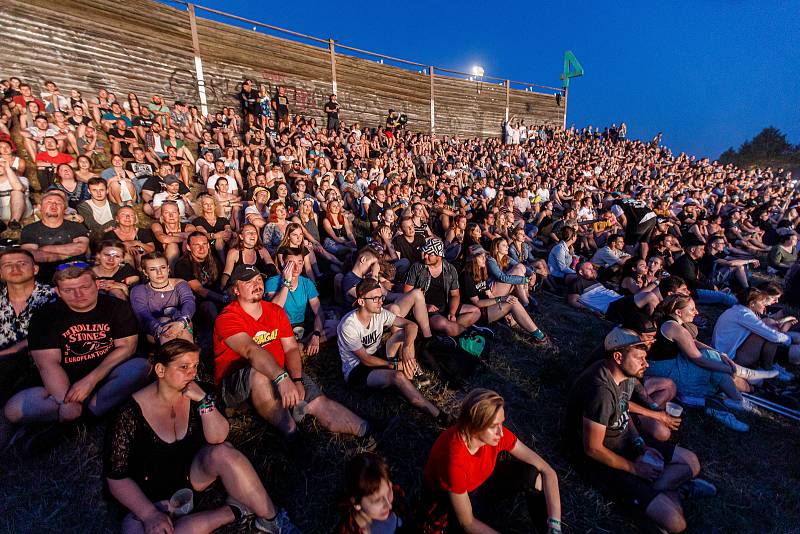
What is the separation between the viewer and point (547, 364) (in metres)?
4.41

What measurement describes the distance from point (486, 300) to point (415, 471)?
284 cm

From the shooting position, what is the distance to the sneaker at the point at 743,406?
363 centimetres

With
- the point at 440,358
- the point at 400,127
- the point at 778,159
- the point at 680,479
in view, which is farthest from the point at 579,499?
the point at 778,159

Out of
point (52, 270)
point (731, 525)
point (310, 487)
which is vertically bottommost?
point (731, 525)

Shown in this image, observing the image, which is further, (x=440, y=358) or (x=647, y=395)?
(x=440, y=358)

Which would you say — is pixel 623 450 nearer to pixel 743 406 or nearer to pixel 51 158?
pixel 743 406

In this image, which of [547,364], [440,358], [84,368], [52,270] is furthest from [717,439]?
[52,270]

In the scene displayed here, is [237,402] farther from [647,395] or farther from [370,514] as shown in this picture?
[647,395]

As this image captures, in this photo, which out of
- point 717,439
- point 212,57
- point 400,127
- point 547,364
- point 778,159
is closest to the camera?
point 717,439

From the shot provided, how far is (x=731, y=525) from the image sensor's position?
2.53m

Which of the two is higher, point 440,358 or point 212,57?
point 212,57

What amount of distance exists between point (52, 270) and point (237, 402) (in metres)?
3.24

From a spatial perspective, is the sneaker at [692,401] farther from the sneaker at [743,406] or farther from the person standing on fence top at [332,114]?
the person standing on fence top at [332,114]

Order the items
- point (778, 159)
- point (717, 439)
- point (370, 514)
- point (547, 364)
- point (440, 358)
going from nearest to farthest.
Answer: point (370, 514)
point (717, 439)
point (440, 358)
point (547, 364)
point (778, 159)
